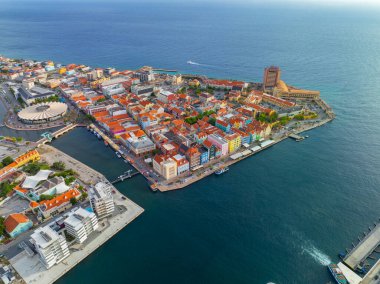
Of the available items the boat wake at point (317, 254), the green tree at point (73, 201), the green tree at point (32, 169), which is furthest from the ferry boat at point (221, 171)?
the green tree at point (32, 169)

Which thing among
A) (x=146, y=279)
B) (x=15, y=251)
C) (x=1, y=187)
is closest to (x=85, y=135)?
(x=1, y=187)

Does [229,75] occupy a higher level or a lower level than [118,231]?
higher

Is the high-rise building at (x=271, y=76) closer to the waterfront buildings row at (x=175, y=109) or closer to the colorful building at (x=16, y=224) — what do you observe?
the waterfront buildings row at (x=175, y=109)

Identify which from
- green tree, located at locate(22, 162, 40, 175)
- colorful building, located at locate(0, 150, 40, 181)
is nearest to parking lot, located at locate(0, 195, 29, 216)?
green tree, located at locate(22, 162, 40, 175)

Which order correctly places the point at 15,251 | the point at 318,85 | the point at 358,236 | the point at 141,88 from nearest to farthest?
the point at 15,251 < the point at 358,236 < the point at 141,88 < the point at 318,85

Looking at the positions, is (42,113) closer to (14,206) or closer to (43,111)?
(43,111)

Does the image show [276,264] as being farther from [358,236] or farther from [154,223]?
[154,223]
